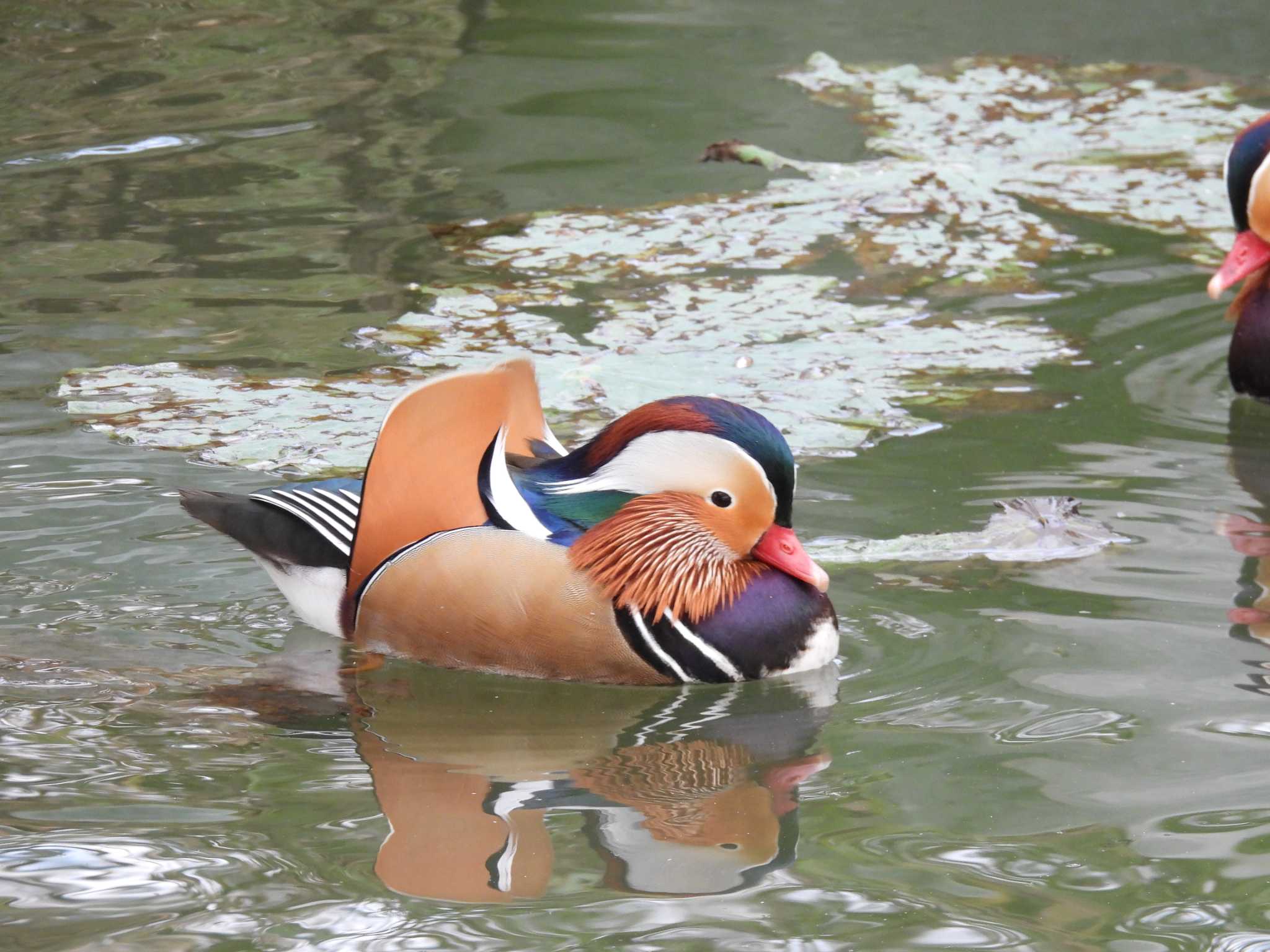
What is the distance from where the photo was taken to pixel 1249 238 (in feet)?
21.2

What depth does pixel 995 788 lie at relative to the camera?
3.43 m

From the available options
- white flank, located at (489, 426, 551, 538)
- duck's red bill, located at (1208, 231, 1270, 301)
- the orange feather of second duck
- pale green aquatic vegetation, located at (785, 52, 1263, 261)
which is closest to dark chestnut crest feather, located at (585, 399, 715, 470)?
the orange feather of second duck

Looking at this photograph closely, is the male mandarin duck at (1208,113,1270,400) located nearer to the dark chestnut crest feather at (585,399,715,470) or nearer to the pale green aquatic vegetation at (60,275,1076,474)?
the pale green aquatic vegetation at (60,275,1076,474)

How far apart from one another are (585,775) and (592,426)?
79.4 inches

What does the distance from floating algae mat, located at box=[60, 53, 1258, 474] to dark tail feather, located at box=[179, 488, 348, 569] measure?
2.40 ft

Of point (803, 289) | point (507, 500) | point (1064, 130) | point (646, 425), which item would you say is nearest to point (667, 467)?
point (646, 425)

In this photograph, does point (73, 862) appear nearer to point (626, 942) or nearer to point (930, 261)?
point (626, 942)

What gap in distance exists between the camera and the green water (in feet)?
10.1

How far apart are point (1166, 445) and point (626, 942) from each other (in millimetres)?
3269

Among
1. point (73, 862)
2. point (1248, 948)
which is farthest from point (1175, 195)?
point (73, 862)

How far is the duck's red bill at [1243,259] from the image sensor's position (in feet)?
21.0

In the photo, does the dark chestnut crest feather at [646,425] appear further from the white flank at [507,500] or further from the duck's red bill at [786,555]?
the duck's red bill at [786,555]

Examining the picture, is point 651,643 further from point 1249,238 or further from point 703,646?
point 1249,238

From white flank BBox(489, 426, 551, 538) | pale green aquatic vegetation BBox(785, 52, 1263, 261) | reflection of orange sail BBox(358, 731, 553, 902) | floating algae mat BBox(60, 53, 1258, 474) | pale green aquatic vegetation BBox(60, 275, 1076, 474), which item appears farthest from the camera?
pale green aquatic vegetation BBox(785, 52, 1263, 261)
